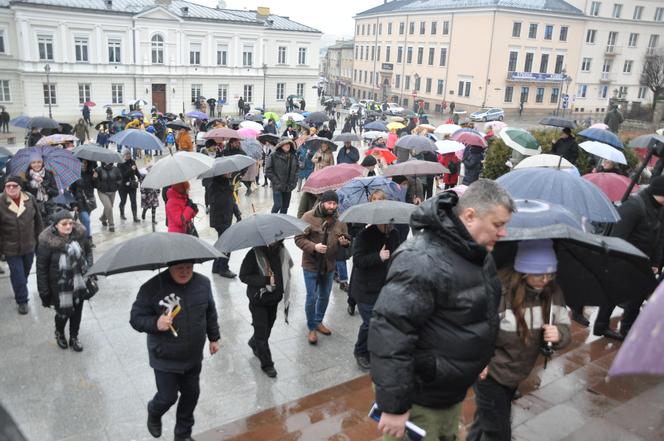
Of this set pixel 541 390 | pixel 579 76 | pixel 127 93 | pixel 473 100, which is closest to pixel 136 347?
pixel 541 390

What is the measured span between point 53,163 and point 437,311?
7.74 m

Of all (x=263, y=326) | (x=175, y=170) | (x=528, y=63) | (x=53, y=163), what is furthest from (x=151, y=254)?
(x=528, y=63)

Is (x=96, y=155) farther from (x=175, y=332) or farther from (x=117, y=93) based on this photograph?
(x=117, y=93)

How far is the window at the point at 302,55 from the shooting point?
54219mm

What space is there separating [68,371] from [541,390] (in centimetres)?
527

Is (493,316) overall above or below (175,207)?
above

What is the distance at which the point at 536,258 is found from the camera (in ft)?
11.8

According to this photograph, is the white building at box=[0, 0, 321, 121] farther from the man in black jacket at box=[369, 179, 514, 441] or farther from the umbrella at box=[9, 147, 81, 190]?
the man in black jacket at box=[369, 179, 514, 441]

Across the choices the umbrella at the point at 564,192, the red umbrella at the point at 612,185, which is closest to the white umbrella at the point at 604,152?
the red umbrella at the point at 612,185

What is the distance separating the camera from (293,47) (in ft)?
176

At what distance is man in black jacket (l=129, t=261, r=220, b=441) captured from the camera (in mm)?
4488

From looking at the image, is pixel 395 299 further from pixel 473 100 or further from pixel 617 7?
pixel 617 7

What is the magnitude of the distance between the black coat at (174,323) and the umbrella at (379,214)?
5.98 ft

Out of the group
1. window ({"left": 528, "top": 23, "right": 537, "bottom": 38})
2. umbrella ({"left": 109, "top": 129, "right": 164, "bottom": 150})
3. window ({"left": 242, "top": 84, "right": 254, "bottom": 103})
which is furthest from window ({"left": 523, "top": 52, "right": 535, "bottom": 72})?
umbrella ({"left": 109, "top": 129, "right": 164, "bottom": 150})
